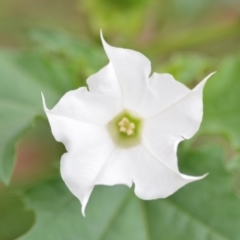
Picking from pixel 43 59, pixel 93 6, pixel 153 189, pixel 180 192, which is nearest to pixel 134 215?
pixel 180 192

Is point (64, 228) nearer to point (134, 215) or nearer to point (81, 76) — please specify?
point (134, 215)

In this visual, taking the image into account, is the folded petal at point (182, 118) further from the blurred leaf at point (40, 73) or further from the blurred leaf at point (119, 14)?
the blurred leaf at point (119, 14)

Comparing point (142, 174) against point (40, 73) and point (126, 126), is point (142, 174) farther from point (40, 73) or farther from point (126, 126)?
point (40, 73)

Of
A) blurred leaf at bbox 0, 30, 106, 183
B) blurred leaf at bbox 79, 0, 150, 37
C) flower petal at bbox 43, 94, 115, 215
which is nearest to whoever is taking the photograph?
flower petal at bbox 43, 94, 115, 215

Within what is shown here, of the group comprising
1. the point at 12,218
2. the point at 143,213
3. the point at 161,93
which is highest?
the point at 161,93

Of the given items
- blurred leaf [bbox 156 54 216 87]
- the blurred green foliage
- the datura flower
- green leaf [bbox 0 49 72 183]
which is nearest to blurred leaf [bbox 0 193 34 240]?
the blurred green foliage

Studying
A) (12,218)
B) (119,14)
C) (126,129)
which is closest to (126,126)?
(126,129)

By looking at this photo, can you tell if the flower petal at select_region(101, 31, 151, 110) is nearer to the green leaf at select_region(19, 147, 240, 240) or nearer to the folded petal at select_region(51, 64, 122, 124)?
the folded petal at select_region(51, 64, 122, 124)
